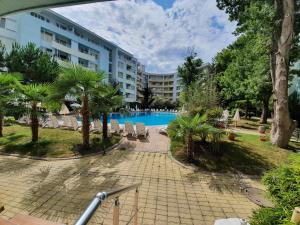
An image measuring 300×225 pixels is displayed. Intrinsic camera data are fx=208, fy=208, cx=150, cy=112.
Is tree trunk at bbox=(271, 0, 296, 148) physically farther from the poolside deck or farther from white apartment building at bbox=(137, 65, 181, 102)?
white apartment building at bbox=(137, 65, 181, 102)

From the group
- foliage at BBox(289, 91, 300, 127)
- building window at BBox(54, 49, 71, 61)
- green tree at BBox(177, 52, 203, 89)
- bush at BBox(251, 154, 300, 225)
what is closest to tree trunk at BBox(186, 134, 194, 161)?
bush at BBox(251, 154, 300, 225)

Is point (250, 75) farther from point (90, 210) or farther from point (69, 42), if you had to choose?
point (69, 42)

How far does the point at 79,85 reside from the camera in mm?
10445

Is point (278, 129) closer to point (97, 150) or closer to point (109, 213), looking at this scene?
point (97, 150)

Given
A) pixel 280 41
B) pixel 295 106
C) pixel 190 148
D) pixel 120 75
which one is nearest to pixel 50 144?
pixel 190 148

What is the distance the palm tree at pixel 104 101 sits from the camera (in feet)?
35.6

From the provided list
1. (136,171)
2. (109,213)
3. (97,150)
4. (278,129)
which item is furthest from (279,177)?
(278,129)

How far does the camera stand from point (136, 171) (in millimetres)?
8094

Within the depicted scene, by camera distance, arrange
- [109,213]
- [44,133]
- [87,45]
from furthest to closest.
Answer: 1. [87,45]
2. [44,133]
3. [109,213]

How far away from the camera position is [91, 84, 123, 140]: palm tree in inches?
427

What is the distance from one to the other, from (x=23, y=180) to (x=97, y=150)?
4.11m

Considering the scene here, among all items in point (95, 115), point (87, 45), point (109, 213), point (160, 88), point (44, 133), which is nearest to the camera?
point (109, 213)

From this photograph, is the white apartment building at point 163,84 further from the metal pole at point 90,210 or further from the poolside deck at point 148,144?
the metal pole at point 90,210

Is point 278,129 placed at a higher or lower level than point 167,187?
higher
